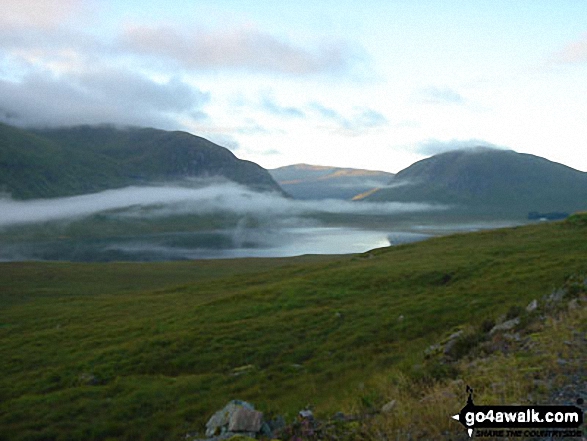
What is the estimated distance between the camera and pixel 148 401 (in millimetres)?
17984

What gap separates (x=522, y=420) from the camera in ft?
26.6

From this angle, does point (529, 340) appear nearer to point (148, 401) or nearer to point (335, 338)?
point (335, 338)

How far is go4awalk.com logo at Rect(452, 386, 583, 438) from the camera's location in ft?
25.3

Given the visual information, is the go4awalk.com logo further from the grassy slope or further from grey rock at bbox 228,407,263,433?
grey rock at bbox 228,407,263,433

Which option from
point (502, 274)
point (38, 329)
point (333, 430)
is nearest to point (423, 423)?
point (333, 430)

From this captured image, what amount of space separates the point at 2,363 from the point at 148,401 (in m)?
14.3

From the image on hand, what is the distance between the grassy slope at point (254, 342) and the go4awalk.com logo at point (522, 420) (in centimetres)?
435

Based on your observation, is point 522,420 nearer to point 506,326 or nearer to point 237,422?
point 237,422

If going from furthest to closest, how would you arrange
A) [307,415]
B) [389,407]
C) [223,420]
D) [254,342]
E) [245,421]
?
[254,342], [223,420], [245,421], [307,415], [389,407]

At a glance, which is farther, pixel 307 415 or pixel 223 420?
pixel 223 420

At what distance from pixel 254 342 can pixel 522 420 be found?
1709 cm

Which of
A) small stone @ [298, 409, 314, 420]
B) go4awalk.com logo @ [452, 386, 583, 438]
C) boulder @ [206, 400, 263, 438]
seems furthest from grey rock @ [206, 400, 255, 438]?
go4awalk.com logo @ [452, 386, 583, 438]

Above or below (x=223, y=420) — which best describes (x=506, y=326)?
above

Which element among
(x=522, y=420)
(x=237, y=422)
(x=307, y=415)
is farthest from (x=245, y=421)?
(x=522, y=420)
